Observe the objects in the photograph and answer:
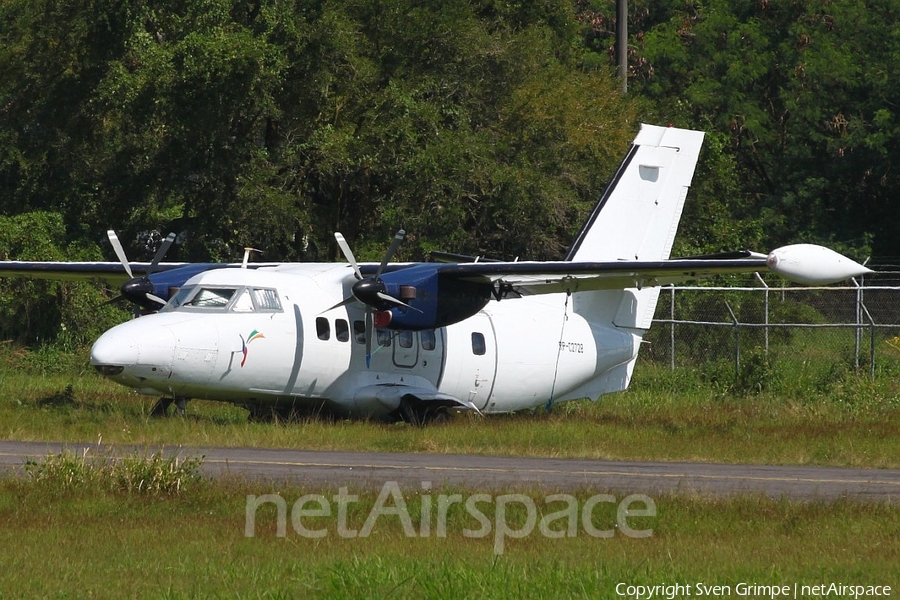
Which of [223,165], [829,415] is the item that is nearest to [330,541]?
[829,415]

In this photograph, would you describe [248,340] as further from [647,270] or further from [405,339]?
[647,270]

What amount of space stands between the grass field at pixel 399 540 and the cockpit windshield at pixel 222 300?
5.49 feet

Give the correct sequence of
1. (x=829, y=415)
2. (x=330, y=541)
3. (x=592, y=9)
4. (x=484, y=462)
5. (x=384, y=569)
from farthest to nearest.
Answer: (x=592, y=9), (x=829, y=415), (x=484, y=462), (x=330, y=541), (x=384, y=569)

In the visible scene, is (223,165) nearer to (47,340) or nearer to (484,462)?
(47,340)

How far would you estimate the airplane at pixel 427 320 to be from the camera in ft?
57.8

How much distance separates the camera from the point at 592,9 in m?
54.1

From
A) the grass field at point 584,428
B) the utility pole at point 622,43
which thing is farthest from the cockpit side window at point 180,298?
the utility pole at point 622,43

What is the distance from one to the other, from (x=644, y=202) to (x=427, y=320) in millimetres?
5502

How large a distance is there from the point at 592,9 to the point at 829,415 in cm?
3552

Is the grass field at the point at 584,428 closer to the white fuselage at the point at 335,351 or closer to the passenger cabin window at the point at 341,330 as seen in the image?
the white fuselage at the point at 335,351

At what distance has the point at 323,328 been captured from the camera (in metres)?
19.2

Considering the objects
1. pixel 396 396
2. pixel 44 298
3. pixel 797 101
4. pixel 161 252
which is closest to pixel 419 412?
pixel 396 396

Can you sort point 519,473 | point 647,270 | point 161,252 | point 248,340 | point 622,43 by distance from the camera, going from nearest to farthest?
point 519,473 < point 248,340 < point 647,270 < point 161,252 < point 622,43

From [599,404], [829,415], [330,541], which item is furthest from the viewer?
[599,404]
